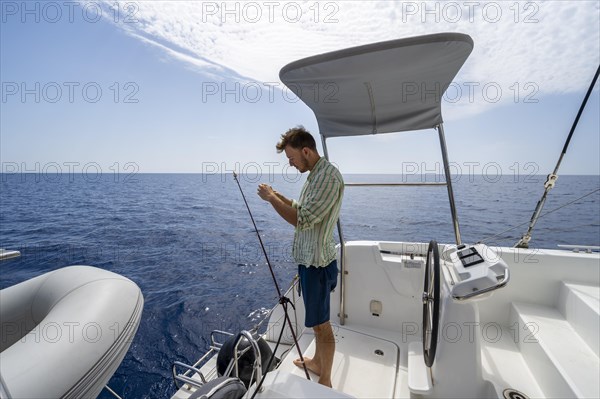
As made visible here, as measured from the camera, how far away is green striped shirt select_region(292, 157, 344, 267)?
1454 mm

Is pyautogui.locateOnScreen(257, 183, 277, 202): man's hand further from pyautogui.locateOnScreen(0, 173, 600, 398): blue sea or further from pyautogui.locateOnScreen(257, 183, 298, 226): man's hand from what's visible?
pyautogui.locateOnScreen(0, 173, 600, 398): blue sea

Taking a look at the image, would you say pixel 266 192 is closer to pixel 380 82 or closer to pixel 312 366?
pixel 380 82

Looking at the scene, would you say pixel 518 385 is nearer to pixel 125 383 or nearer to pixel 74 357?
pixel 74 357

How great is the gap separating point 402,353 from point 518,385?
66cm

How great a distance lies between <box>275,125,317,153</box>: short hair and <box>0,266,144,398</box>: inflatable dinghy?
5.13 ft

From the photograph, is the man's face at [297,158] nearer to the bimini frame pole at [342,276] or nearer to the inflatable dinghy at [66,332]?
the bimini frame pole at [342,276]

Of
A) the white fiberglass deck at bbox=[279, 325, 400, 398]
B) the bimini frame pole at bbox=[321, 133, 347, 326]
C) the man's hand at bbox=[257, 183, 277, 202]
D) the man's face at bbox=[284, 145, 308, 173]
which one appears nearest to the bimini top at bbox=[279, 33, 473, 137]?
the man's face at bbox=[284, 145, 308, 173]

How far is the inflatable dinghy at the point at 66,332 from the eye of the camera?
1.30 meters

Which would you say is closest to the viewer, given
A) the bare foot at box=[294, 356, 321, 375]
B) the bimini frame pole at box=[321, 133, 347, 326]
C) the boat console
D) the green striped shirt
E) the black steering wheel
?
the boat console

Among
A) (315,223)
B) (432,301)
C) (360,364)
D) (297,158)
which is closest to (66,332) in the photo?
(315,223)

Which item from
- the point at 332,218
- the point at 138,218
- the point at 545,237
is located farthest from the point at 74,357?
the point at 545,237

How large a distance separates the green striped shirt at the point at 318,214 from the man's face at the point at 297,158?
2.5 inches

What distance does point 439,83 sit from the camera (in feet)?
5.05

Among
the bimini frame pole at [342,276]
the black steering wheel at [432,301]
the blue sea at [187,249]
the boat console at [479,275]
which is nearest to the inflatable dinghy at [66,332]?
the blue sea at [187,249]
